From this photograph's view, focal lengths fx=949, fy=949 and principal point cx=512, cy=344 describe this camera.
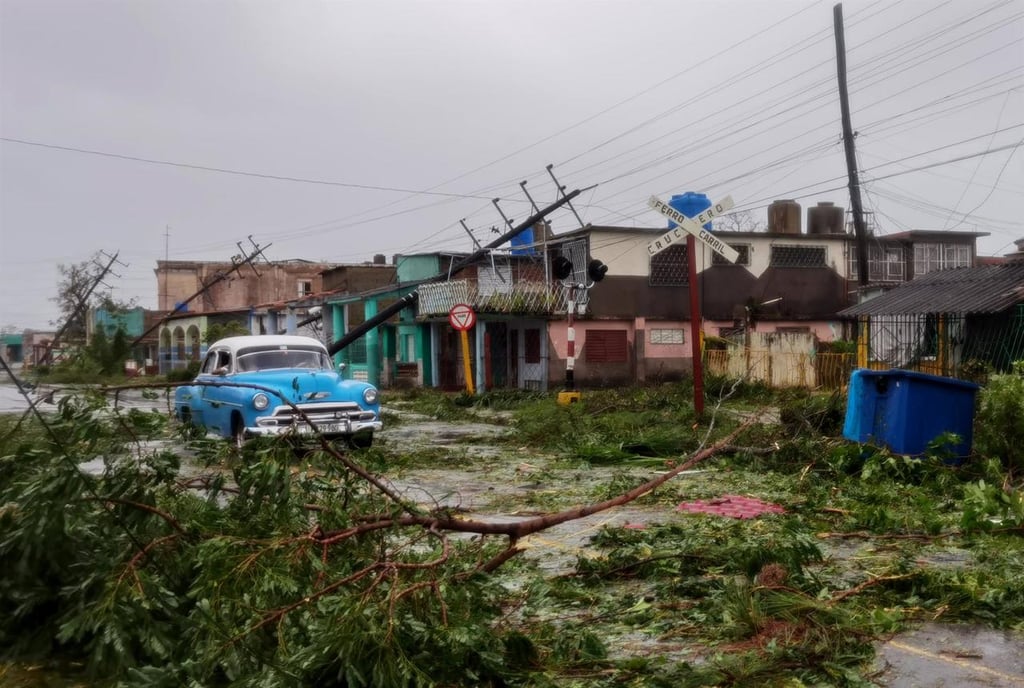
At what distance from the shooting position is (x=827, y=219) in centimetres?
3712

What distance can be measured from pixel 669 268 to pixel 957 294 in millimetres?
12553

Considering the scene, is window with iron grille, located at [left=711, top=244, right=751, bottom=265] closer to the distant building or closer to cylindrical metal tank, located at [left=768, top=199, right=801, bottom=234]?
cylindrical metal tank, located at [left=768, top=199, right=801, bottom=234]

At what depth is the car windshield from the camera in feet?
52.7

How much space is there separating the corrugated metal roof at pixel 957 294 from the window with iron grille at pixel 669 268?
904cm

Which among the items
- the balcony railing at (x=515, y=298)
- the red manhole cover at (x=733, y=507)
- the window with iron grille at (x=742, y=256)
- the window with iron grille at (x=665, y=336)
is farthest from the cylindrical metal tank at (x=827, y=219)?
the red manhole cover at (x=733, y=507)

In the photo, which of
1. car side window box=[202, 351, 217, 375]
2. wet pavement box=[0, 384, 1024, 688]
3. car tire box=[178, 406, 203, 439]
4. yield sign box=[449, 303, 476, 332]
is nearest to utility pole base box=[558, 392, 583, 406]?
yield sign box=[449, 303, 476, 332]

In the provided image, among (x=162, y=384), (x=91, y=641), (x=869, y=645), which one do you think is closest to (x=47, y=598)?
(x=91, y=641)

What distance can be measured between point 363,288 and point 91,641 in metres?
45.6

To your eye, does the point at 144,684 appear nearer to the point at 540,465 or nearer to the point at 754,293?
the point at 540,465

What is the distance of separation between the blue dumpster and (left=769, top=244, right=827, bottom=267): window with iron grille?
24.0 m

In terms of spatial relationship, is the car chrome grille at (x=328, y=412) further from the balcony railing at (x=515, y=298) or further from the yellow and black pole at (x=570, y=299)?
the balcony railing at (x=515, y=298)

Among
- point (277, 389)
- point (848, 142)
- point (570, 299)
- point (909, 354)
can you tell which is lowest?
point (277, 389)

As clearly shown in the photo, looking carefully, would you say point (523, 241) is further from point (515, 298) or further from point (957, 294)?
point (957, 294)

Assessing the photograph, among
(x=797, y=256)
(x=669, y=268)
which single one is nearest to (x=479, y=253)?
(x=669, y=268)
